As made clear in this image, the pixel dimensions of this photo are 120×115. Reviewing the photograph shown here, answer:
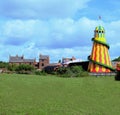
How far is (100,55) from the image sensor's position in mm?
98062

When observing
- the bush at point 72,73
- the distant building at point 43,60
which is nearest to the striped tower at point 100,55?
the bush at point 72,73

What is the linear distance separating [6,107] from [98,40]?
267ft

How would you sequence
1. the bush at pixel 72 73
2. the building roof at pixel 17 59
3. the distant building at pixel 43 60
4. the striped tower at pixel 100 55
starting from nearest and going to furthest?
the bush at pixel 72 73
the striped tower at pixel 100 55
the distant building at pixel 43 60
the building roof at pixel 17 59

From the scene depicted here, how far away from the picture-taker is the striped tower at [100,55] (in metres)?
97.6

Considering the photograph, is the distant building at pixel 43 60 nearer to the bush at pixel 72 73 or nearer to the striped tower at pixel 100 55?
the striped tower at pixel 100 55

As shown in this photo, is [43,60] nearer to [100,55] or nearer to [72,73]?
[100,55]

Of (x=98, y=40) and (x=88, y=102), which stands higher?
(x=98, y=40)

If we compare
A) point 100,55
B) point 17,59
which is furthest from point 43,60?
point 100,55

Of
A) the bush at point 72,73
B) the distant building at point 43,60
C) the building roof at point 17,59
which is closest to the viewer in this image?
the bush at point 72,73

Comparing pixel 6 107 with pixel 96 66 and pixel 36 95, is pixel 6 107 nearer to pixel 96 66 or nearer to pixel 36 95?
pixel 36 95

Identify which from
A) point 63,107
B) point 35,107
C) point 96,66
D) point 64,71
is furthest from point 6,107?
point 96,66

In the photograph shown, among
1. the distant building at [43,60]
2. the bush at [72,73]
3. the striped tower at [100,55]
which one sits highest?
the distant building at [43,60]

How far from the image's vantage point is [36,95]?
24.3 m

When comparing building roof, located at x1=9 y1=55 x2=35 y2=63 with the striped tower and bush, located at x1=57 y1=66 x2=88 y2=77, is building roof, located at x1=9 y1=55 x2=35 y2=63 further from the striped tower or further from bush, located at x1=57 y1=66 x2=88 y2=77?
bush, located at x1=57 y1=66 x2=88 y2=77
